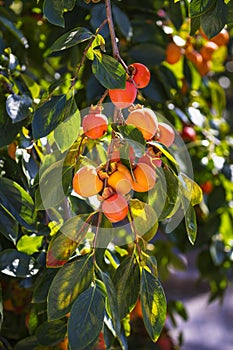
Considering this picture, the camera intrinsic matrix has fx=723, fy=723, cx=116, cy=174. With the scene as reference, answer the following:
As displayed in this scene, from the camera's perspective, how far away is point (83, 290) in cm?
71

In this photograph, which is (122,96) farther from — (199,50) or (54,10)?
(199,50)

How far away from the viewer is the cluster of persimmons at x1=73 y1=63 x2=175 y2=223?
666 mm

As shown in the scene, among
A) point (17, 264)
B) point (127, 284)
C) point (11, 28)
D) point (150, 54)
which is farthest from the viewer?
point (150, 54)

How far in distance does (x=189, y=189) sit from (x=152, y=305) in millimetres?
121

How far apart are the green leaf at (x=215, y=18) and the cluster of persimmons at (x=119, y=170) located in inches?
5.7

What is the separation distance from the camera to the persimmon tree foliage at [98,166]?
2.25 ft

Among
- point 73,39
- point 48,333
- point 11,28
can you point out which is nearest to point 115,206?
point 73,39

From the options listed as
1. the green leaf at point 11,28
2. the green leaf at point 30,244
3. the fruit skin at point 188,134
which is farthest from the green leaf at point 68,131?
the fruit skin at point 188,134

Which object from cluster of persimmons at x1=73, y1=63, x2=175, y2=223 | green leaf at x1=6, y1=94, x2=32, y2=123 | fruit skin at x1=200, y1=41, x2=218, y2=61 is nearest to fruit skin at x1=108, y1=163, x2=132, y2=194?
cluster of persimmons at x1=73, y1=63, x2=175, y2=223

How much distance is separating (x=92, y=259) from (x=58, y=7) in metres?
0.26

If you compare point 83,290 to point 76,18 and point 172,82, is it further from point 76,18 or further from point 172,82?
point 172,82

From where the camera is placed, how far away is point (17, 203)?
2.69 ft

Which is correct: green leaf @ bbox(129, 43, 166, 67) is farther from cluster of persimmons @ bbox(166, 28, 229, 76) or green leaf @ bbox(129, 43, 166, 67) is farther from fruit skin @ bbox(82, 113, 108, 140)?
fruit skin @ bbox(82, 113, 108, 140)

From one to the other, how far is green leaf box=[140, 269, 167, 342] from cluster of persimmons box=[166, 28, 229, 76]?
63cm
